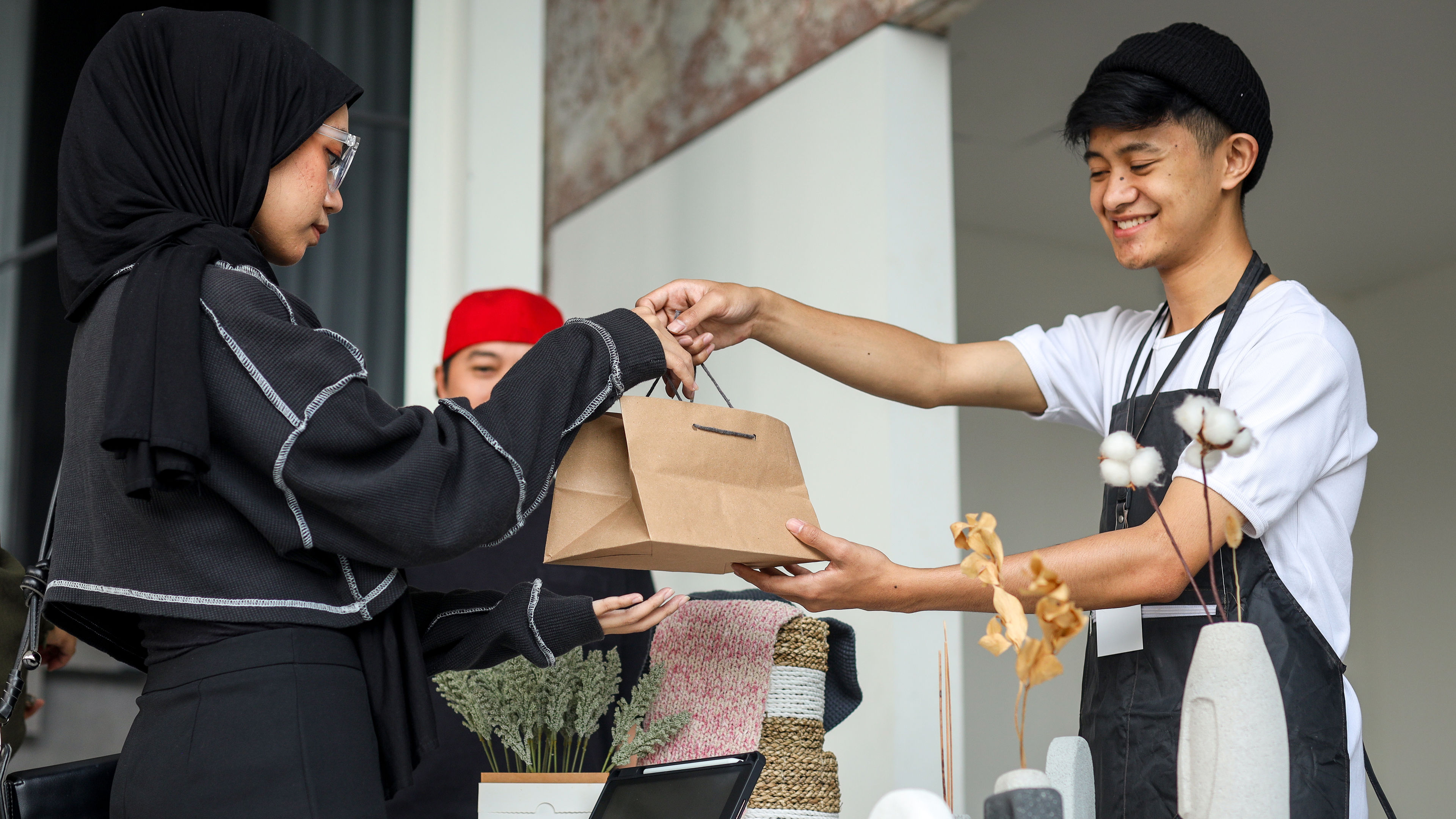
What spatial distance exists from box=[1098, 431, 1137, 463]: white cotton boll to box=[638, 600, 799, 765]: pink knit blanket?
65 cm

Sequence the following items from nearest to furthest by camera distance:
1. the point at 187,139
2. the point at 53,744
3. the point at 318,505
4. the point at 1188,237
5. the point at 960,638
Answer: the point at 318,505 < the point at 187,139 < the point at 1188,237 < the point at 960,638 < the point at 53,744

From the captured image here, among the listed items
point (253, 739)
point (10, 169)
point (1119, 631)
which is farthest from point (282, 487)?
point (10, 169)

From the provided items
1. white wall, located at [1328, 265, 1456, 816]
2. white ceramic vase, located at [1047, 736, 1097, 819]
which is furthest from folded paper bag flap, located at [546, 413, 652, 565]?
white wall, located at [1328, 265, 1456, 816]

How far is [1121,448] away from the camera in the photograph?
3.54ft

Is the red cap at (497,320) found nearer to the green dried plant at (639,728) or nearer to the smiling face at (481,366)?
the smiling face at (481,366)

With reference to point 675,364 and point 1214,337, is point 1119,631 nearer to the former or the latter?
point 1214,337

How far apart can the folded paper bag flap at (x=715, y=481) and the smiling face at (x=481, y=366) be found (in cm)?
132

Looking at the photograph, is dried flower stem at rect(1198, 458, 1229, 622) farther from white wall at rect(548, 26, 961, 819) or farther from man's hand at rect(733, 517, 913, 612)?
white wall at rect(548, 26, 961, 819)

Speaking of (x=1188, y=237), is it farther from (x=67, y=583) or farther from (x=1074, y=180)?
(x=1074, y=180)

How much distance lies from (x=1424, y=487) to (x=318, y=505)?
5975 mm

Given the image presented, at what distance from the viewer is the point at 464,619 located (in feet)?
4.79

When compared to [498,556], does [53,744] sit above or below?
below

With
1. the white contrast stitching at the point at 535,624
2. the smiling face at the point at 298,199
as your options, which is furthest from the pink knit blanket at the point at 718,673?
the smiling face at the point at 298,199

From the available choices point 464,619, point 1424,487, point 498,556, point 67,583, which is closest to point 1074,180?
point 1424,487
